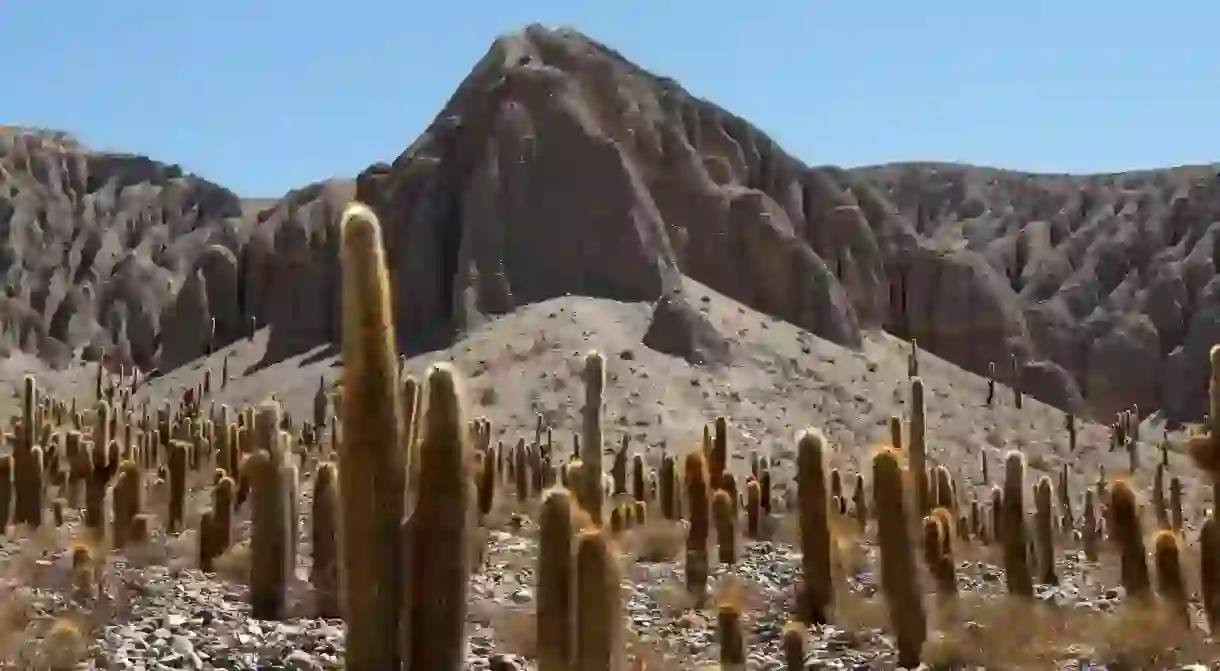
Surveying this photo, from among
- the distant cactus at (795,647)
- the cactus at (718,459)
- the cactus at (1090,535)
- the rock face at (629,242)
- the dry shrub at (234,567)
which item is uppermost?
the rock face at (629,242)

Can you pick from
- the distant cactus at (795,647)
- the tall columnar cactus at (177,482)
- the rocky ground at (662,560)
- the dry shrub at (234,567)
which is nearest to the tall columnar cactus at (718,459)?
the rocky ground at (662,560)

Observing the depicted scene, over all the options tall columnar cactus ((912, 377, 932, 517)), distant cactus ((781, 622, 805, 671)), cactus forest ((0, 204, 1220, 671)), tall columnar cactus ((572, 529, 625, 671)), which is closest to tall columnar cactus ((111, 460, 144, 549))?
cactus forest ((0, 204, 1220, 671))

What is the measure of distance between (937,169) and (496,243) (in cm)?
4915

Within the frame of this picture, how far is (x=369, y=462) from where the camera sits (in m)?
8.78

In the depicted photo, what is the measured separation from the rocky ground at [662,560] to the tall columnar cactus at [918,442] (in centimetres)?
134

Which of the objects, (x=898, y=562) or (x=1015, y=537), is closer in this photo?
(x=898, y=562)

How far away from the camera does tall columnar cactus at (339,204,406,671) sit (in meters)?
8.70

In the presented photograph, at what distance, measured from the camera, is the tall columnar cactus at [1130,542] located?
14.4m

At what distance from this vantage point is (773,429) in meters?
45.6

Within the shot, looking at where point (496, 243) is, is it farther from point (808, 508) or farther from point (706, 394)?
point (808, 508)

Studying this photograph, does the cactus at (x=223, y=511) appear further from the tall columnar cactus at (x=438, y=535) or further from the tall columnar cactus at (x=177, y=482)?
the tall columnar cactus at (x=438, y=535)

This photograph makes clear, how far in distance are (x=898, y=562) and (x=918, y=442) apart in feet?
24.8

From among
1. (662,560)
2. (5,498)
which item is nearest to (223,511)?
(5,498)

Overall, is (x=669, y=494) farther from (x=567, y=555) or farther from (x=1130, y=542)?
(x=567, y=555)
